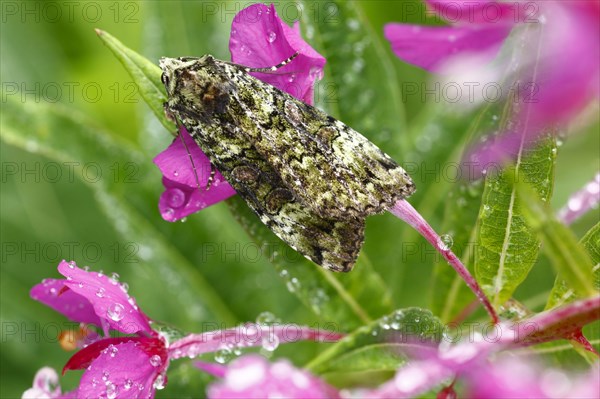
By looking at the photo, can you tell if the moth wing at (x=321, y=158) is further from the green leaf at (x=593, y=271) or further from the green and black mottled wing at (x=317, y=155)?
the green leaf at (x=593, y=271)

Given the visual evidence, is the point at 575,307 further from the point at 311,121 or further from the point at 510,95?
the point at 311,121

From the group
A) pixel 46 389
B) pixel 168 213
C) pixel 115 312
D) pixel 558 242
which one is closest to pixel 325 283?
pixel 168 213

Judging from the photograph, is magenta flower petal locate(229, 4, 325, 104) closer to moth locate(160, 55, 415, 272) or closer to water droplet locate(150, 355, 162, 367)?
moth locate(160, 55, 415, 272)

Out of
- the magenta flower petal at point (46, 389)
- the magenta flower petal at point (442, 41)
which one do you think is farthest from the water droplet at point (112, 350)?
the magenta flower petal at point (442, 41)

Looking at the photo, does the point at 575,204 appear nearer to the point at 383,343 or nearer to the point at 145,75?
the point at 383,343

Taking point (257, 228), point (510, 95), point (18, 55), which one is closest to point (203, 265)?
point (257, 228)

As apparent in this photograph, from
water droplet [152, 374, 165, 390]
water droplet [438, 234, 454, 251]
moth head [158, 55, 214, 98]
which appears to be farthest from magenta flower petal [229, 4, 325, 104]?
water droplet [152, 374, 165, 390]
